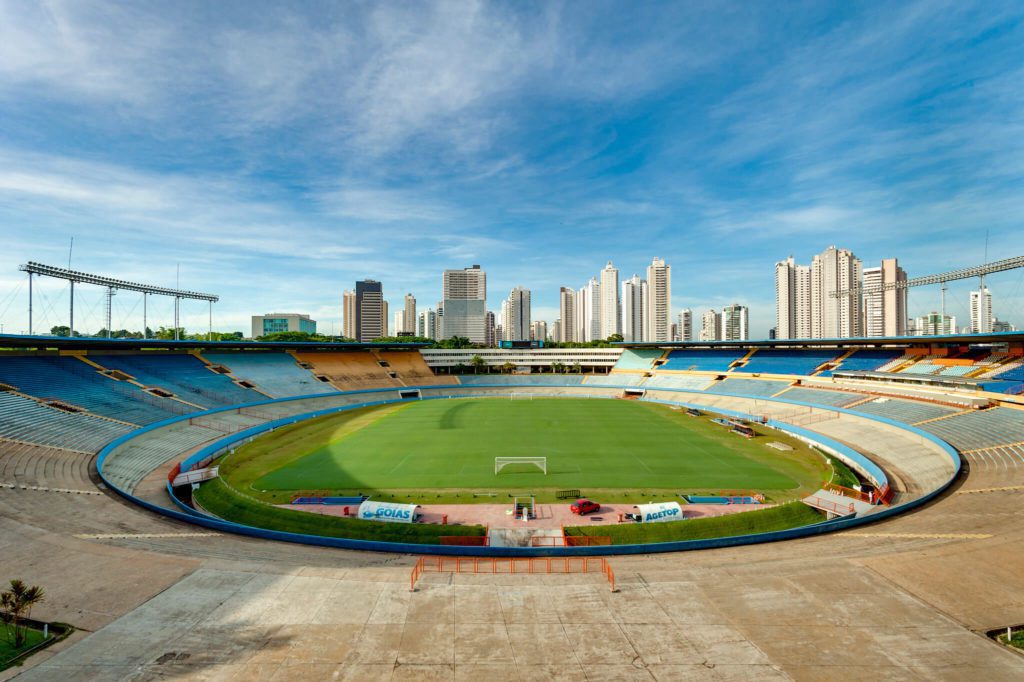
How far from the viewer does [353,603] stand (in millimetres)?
13430

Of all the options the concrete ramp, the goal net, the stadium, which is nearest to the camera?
the stadium

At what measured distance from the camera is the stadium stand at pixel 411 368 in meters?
78.6

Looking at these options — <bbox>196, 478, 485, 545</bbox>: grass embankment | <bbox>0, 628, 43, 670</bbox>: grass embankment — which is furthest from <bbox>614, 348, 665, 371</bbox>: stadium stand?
<bbox>0, 628, 43, 670</bbox>: grass embankment

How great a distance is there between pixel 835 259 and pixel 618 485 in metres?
176

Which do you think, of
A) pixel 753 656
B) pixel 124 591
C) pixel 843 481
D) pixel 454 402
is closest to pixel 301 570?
pixel 124 591

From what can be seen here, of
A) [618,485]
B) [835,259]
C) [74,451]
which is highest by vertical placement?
[835,259]

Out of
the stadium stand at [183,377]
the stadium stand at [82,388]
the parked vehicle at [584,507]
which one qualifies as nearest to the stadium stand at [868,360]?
the parked vehicle at [584,507]

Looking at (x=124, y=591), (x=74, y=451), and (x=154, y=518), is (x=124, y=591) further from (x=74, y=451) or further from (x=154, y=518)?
(x=74, y=451)

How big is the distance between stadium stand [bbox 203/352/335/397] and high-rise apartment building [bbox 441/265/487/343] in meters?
129

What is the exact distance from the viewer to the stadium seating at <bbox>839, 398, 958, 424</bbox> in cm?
3722

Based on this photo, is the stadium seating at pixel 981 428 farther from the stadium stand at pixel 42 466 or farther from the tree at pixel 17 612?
the stadium stand at pixel 42 466

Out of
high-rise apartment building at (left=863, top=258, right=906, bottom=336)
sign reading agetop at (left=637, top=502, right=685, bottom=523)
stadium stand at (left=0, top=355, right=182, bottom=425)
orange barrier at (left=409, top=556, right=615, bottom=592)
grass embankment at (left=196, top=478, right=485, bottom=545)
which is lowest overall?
grass embankment at (left=196, top=478, right=485, bottom=545)

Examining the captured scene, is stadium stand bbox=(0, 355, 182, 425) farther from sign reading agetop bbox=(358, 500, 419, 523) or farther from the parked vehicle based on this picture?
the parked vehicle

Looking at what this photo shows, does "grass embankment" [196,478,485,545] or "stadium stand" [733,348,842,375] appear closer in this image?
"grass embankment" [196,478,485,545]
